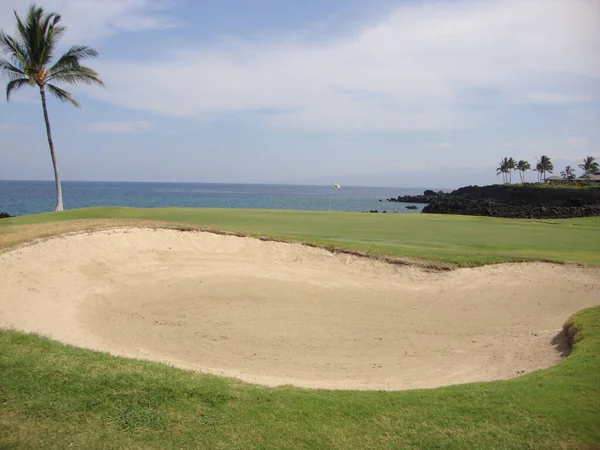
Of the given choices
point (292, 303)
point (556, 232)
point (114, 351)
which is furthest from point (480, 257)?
point (114, 351)

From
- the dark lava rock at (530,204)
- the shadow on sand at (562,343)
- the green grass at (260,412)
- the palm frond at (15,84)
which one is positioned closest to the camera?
the green grass at (260,412)

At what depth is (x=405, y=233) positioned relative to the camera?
1836 cm

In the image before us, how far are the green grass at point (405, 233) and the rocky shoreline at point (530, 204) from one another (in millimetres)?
40428

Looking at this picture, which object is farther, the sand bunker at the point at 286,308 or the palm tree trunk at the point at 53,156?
the palm tree trunk at the point at 53,156

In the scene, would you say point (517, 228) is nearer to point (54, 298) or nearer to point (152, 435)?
point (54, 298)

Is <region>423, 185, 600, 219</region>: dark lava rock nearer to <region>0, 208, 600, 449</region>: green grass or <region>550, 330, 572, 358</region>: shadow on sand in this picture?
<region>550, 330, 572, 358</region>: shadow on sand

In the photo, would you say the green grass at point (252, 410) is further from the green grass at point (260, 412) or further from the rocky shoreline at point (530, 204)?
the rocky shoreline at point (530, 204)

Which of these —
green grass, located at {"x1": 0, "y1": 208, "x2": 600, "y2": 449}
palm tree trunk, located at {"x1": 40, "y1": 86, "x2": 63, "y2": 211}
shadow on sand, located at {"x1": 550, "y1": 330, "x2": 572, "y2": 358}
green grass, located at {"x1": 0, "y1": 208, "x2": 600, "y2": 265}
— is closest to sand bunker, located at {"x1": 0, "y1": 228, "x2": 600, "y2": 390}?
shadow on sand, located at {"x1": 550, "y1": 330, "x2": 572, "y2": 358}

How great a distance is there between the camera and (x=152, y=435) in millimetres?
4840

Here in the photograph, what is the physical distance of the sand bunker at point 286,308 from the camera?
28.9ft

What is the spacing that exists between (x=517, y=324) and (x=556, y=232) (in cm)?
1071

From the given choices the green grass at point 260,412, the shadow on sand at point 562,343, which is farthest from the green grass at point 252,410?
the shadow on sand at point 562,343

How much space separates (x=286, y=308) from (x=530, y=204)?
245 feet

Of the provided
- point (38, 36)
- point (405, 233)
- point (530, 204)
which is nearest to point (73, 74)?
point (38, 36)
